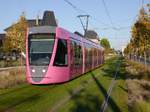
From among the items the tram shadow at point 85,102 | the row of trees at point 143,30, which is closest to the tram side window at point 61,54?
the tram shadow at point 85,102

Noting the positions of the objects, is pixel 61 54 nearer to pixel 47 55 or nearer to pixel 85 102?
pixel 47 55

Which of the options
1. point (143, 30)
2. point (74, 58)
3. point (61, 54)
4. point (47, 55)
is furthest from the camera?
point (143, 30)

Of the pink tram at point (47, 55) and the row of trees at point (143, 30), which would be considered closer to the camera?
the pink tram at point (47, 55)

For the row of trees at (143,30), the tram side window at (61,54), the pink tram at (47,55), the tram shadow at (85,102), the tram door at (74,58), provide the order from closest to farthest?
1. the tram shadow at (85,102)
2. the pink tram at (47,55)
3. the tram side window at (61,54)
4. the tram door at (74,58)
5. the row of trees at (143,30)

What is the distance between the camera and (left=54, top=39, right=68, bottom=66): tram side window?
18.5 metres

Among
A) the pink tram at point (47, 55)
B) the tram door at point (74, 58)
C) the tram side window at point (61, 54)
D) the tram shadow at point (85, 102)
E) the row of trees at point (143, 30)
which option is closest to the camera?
the tram shadow at point (85, 102)

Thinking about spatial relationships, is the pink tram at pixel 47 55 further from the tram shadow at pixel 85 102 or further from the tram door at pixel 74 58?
the tram shadow at pixel 85 102

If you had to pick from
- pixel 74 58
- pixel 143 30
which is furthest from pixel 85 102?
pixel 143 30

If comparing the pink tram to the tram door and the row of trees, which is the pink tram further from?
the row of trees

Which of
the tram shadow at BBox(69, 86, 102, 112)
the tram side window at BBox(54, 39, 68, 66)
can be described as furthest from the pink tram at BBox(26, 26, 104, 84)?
the tram shadow at BBox(69, 86, 102, 112)

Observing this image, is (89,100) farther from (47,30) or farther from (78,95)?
(47,30)

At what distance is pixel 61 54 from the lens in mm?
18766

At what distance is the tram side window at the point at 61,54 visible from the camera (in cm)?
1852

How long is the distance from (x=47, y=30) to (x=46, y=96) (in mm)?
5037
